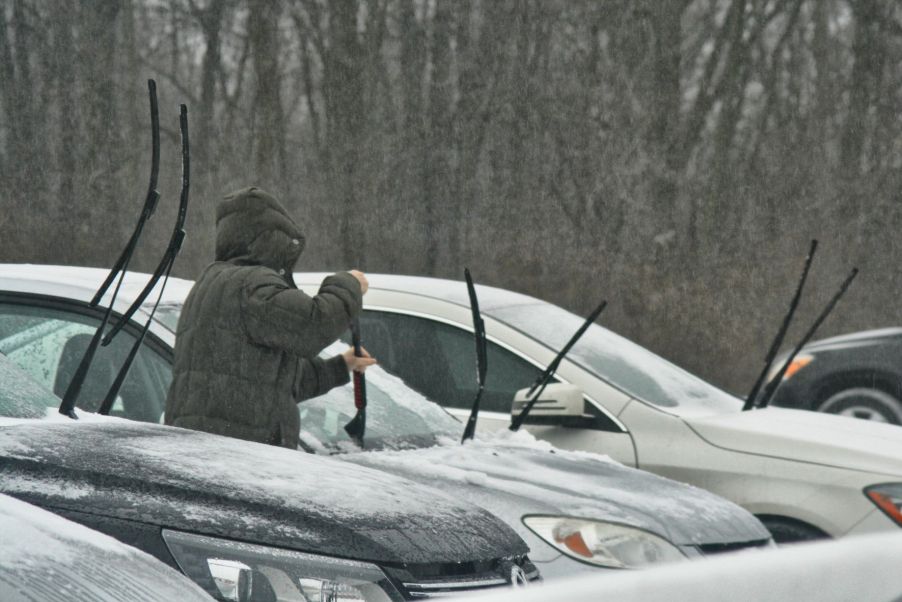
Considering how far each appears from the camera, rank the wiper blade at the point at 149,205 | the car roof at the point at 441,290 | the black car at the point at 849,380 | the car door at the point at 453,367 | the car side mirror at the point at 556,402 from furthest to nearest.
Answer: the black car at the point at 849,380, the car roof at the point at 441,290, the car door at the point at 453,367, the car side mirror at the point at 556,402, the wiper blade at the point at 149,205

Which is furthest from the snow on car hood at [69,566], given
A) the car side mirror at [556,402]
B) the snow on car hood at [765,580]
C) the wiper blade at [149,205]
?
the car side mirror at [556,402]

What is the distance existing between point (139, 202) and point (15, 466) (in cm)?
1613

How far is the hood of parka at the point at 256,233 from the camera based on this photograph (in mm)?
4617

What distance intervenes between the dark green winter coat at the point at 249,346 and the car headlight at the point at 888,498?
2417 millimetres

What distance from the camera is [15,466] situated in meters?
2.91

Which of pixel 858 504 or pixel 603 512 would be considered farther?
pixel 858 504

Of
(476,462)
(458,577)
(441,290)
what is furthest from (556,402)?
(458,577)

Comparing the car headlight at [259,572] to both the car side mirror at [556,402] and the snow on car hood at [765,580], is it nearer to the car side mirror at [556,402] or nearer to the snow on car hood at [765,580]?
the snow on car hood at [765,580]

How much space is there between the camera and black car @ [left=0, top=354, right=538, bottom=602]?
→ 280cm

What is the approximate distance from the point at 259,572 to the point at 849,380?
8.67 m

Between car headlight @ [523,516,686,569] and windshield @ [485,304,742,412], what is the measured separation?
1.76 m

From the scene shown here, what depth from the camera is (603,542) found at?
4262 mm

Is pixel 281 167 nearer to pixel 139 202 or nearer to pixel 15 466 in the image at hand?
pixel 139 202

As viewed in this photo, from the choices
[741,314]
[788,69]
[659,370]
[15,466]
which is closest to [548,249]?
[741,314]
